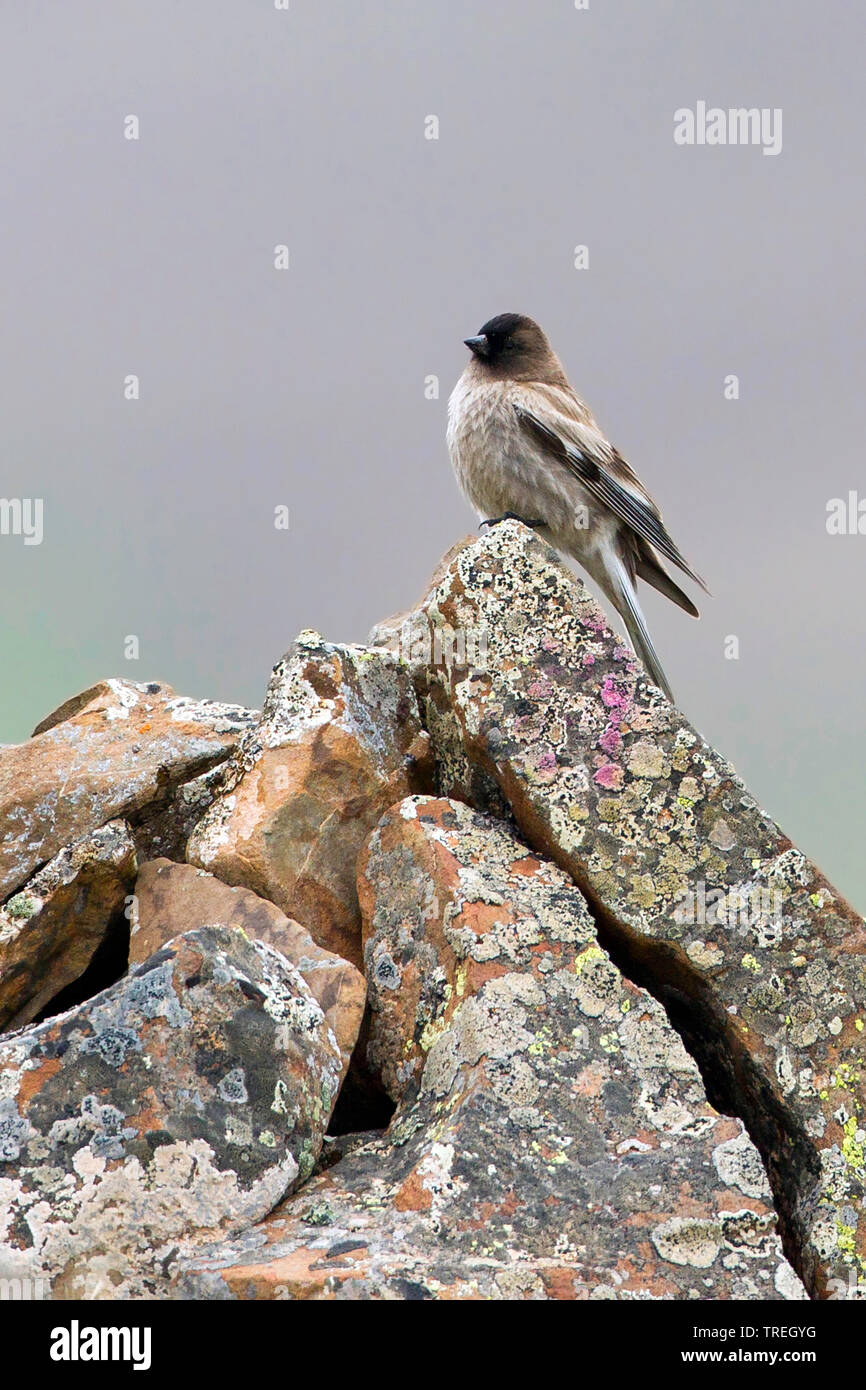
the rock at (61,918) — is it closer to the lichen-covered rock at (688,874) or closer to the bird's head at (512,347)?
the lichen-covered rock at (688,874)

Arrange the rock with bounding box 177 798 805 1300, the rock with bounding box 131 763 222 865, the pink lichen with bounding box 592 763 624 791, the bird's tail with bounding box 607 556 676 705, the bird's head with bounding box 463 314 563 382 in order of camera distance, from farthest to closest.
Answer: the bird's head with bounding box 463 314 563 382
the bird's tail with bounding box 607 556 676 705
the rock with bounding box 131 763 222 865
the pink lichen with bounding box 592 763 624 791
the rock with bounding box 177 798 805 1300

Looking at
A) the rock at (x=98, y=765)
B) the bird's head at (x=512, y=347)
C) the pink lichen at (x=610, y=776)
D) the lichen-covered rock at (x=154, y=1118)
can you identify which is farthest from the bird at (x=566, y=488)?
the lichen-covered rock at (x=154, y=1118)

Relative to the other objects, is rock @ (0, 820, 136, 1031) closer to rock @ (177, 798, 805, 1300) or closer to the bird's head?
rock @ (177, 798, 805, 1300)

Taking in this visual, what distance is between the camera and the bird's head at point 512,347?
11.2 metres

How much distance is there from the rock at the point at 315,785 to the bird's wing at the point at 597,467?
3.08 m

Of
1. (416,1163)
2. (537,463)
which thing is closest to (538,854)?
(416,1163)

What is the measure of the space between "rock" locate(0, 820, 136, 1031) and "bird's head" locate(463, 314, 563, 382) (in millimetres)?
5635

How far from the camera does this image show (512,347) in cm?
1123

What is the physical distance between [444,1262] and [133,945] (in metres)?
2.55

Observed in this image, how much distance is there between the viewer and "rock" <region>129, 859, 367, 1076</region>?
6.26 meters

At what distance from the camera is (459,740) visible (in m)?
7.37

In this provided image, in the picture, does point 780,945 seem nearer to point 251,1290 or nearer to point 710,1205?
point 710,1205

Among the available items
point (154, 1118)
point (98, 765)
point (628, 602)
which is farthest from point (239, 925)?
point (628, 602)

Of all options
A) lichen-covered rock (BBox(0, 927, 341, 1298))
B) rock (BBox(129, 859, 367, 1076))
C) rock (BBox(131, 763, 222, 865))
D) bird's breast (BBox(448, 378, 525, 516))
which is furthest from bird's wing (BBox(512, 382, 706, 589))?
lichen-covered rock (BBox(0, 927, 341, 1298))
